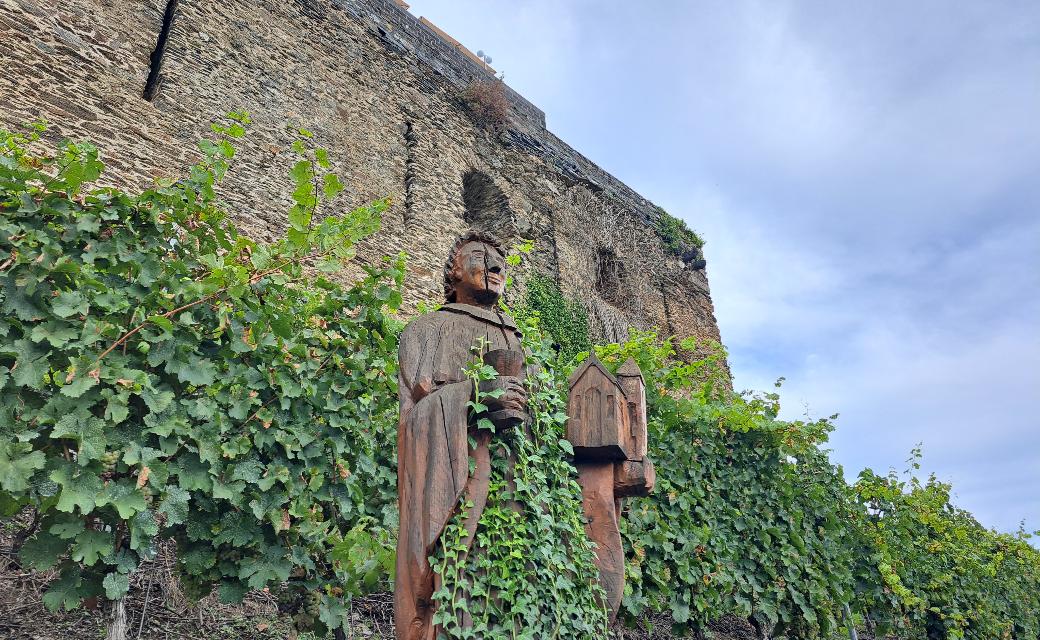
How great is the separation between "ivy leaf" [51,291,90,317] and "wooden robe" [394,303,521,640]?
4.62 feet

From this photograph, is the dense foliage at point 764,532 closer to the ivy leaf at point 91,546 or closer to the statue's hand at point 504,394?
the statue's hand at point 504,394

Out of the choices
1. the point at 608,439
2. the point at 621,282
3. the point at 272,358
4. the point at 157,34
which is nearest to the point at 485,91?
the point at 621,282

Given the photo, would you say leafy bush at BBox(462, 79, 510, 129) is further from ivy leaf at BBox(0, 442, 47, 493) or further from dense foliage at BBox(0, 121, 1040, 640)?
ivy leaf at BBox(0, 442, 47, 493)

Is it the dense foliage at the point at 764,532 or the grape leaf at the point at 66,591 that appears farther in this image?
the dense foliage at the point at 764,532

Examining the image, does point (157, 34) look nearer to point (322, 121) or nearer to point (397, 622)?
point (322, 121)

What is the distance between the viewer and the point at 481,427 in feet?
8.48

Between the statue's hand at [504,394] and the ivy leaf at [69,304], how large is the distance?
181 cm

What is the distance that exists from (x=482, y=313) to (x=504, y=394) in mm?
563

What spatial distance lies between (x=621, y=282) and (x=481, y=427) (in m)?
13.2

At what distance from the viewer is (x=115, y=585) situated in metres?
2.97

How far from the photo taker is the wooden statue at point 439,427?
7.80ft

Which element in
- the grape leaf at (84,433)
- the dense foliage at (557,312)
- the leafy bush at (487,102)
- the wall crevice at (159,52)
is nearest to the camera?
the grape leaf at (84,433)

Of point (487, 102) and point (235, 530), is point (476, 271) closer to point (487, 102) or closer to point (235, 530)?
point (235, 530)

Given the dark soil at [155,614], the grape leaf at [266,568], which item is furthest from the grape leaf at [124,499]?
the dark soil at [155,614]
